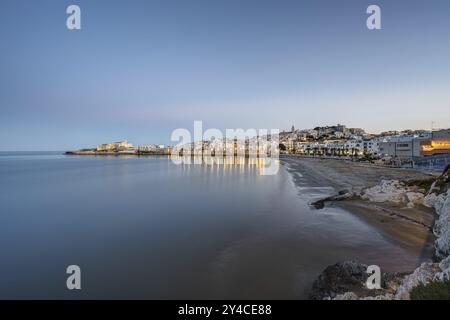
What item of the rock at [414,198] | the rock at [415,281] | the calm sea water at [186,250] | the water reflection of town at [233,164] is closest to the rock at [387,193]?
the rock at [414,198]

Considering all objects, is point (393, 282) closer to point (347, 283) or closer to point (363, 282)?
point (363, 282)

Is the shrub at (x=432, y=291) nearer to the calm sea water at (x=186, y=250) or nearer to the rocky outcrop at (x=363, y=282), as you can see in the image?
the rocky outcrop at (x=363, y=282)

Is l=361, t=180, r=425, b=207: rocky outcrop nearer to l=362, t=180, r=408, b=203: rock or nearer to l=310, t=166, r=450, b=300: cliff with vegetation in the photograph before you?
l=362, t=180, r=408, b=203: rock

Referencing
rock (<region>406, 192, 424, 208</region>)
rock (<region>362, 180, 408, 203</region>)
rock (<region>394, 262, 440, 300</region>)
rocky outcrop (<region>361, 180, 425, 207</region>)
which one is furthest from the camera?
rock (<region>362, 180, 408, 203</region>)

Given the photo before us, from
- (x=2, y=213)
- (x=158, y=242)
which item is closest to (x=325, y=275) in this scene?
(x=158, y=242)

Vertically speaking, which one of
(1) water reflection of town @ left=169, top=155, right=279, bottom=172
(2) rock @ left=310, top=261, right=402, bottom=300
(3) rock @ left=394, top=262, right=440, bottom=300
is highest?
(3) rock @ left=394, top=262, right=440, bottom=300

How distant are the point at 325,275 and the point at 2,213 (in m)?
25.1

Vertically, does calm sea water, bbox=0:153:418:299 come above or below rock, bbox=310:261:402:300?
below

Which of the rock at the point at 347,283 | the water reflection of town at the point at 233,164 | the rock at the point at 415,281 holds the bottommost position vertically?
the water reflection of town at the point at 233,164

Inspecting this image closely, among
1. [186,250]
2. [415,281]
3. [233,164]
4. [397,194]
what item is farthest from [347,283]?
[233,164]

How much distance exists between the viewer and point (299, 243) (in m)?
11.0

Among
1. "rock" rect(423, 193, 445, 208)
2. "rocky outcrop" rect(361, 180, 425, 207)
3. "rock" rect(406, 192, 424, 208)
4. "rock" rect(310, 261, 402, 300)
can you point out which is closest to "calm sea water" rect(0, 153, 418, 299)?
"rock" rect(310, 261, 402, 300)

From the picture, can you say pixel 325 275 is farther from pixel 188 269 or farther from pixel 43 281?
pixel 43 281
